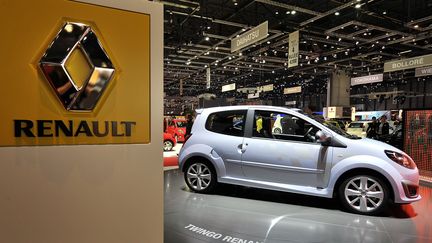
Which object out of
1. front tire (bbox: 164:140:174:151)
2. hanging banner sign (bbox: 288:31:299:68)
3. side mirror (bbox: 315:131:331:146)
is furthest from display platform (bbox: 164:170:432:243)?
front tire (bbox: 164:140:174:151)

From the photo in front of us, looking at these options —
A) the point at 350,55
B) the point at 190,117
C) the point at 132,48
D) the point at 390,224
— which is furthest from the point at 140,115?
the point at 350,55

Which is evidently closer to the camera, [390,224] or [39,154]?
[39,154]

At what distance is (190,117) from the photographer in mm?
8812

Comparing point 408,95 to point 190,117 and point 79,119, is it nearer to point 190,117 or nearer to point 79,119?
point 190,117

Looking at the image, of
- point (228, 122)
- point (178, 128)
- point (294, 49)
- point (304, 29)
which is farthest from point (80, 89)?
point (178, 128)

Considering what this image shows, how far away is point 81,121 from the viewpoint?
1.69 metres

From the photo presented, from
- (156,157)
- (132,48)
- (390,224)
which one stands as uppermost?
(132,48)

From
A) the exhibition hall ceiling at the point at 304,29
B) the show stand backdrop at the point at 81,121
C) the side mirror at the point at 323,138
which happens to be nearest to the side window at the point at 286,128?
the side mirror at the point at 323,138

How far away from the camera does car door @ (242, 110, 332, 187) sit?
4496mm

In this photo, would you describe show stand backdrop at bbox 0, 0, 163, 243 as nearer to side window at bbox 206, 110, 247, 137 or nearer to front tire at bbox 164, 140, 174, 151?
side window at bbox 206, 110, 247, 137

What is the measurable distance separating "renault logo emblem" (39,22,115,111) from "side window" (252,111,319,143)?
3.58 meters

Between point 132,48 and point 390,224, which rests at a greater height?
point 132,48

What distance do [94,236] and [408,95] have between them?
32.6 m

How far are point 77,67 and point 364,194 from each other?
406cm
